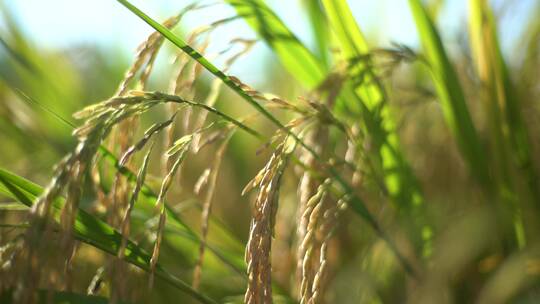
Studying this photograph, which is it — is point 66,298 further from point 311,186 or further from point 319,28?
point 319,28

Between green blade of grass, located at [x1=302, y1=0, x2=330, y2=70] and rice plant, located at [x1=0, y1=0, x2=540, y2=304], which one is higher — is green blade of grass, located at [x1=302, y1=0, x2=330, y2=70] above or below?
above

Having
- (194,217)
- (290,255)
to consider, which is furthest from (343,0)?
(194,217)

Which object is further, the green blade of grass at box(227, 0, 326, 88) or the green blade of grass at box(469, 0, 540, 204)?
the green blade of grass at box(469, 0, 540, 204)

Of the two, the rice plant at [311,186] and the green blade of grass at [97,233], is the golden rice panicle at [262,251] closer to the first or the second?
the rice plant at [311,186]

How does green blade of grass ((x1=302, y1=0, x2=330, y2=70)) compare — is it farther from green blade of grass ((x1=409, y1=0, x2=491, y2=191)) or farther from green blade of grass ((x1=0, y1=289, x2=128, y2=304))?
green blade of grass ((x1=0, y1=289, x2=128, y2=304))

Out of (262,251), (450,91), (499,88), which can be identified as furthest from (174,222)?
(499,88)

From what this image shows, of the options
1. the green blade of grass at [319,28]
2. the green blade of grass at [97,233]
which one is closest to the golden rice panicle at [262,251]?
the green blade of grass at [97,233]

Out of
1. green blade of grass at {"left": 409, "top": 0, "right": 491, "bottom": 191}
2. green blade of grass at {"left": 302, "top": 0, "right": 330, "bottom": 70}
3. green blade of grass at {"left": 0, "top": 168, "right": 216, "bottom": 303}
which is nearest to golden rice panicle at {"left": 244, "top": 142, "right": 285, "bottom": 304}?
green blade of grass at {"left": 0, "top": 168, "right": 216, "bottom": 303}

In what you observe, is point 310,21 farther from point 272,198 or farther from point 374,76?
point 272,198
